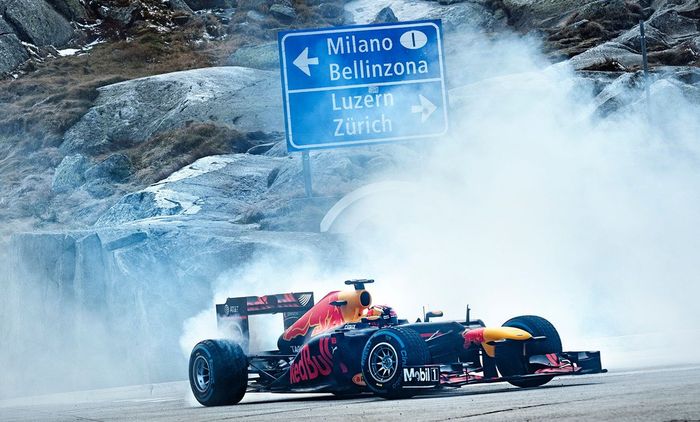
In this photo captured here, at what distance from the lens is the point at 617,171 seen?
86.2 ft

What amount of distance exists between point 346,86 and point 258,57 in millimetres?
43601

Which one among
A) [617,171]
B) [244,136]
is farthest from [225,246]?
[244,136]

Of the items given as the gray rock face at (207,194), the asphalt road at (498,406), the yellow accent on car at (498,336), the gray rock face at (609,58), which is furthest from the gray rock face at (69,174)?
the yellow accent on car at (498,336)

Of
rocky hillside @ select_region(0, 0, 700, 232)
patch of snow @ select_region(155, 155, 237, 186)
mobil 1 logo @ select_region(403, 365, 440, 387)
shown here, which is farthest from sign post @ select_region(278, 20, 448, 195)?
rocky hillside @ select_region(0, 0, 700, 232)

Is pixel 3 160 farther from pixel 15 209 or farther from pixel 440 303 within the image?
pixel 440 303

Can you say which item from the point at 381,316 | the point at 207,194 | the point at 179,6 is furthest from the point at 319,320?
the point at 179,6

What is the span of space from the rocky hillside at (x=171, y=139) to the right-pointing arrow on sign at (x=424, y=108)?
3.54m

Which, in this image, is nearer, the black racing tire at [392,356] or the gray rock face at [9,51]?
the black racing tire at [392,356]

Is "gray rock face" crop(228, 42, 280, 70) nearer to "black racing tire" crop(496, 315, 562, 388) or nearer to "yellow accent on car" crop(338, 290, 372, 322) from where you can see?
"yellow accent on car" crop(338, 290, 372, 322)

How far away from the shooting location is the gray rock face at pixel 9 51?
69.8 m

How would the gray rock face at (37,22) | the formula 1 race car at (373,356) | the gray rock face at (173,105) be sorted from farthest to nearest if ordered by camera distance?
the gray rock face at (37,22)
the gray rock face at (173,105)
the formula 1 race car at (373,356)

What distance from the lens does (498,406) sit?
9055mm

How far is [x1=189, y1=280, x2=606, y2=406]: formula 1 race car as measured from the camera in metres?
11.1

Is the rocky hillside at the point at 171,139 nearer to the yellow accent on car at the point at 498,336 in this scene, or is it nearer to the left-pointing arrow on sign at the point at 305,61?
the left-pointing arrow on sign at the point at 305,61
